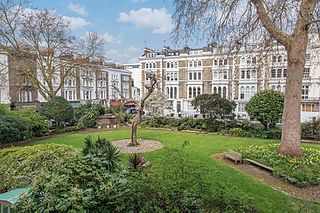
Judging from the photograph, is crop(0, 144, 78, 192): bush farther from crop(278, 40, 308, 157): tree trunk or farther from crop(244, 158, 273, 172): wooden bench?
crop(278, 40, 308, 157): tree trunk

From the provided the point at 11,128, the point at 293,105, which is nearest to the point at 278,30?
the point at 293,105

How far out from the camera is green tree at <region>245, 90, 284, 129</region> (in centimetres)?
1736

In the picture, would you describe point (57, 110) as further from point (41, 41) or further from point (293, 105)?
point (293, 105)

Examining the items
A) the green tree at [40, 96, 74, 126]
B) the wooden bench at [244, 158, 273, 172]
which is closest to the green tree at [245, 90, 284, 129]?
the wooden bench at [244, 158, 273, 172]

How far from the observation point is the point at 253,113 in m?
18.1

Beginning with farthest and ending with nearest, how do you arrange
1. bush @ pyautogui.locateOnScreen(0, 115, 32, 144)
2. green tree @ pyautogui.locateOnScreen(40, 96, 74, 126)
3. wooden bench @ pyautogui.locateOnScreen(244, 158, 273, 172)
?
1. green tree @ pyautogui.locateOnScreen(40, 96, 74, 126)
2. bush @ pyautogui.locateOnScreen(0, 115, 32, 144)
3. wooden bench @ pyautogui.locateOnScreen(244, 158, 273, 172)

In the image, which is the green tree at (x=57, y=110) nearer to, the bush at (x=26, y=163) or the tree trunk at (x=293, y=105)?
the bush at (x=26, y=163)

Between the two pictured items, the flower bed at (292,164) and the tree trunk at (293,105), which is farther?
the tree trunk at (293,105)

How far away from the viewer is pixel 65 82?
117 ft

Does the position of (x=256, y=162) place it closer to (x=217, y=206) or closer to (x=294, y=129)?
(x=294, y=129)

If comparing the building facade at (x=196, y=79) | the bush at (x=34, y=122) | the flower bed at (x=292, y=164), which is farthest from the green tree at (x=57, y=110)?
the building facade at (x=196, y=79)

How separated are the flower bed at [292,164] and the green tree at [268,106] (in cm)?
715

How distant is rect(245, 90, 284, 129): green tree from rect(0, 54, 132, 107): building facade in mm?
11007

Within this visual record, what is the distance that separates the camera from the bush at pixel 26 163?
593 cm
